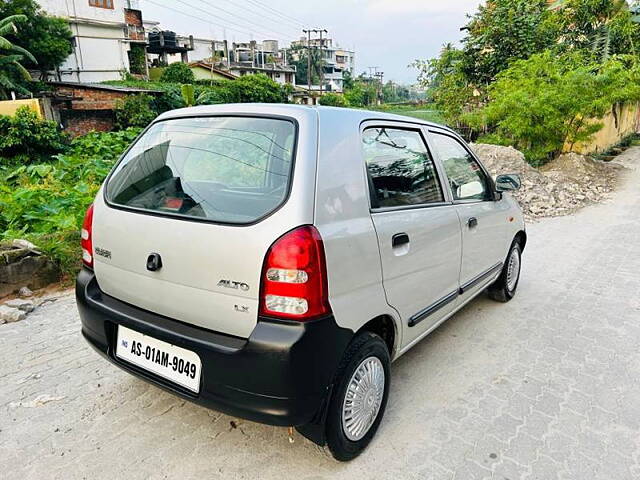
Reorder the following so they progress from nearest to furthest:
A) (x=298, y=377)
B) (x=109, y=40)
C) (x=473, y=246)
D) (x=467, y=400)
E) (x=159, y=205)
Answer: (x=298, y=377)
(x=159, y=205)
(x=467, y=400)
(x=473, y=246)
(x=109, y=40)

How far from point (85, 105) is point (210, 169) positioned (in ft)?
78.7

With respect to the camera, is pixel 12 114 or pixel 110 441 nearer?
pixel 110 441

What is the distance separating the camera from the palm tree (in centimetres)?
2189

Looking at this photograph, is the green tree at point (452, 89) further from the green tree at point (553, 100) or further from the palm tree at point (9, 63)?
the palm tree at point (9, 63)

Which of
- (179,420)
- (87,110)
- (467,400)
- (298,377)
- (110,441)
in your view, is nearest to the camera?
(298,377)

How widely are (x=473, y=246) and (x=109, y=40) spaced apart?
38.5 metres

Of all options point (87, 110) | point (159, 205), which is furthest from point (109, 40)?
point (159, 205)

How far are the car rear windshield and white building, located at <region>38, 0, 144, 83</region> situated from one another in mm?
34741

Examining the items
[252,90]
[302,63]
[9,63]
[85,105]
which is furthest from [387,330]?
[302,63]

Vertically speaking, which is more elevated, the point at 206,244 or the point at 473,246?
the point at 206,244

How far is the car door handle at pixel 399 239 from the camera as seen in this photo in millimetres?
2213

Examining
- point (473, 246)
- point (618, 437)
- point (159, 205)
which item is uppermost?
point (159, 205)

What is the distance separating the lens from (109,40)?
111 ft

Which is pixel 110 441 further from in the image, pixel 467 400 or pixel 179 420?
pixel 467 400
